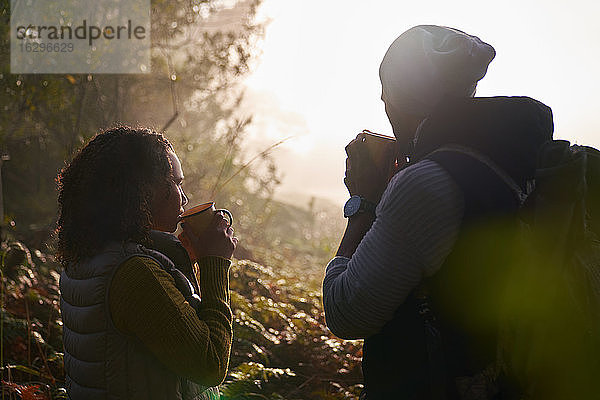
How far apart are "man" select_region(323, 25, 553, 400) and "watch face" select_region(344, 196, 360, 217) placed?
228 mm

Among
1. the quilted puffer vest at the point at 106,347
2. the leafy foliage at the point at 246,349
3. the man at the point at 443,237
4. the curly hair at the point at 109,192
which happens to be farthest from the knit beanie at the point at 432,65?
the leafy foliage at the point at 246,349

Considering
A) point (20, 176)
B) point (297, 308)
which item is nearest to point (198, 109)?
point (20, 176)

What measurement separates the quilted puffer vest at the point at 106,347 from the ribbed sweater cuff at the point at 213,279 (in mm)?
147

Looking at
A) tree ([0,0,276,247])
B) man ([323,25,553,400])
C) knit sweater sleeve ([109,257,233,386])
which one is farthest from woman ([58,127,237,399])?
tree ([0,0,276,247])

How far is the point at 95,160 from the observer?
2.10 m

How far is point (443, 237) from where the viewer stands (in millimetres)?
1680

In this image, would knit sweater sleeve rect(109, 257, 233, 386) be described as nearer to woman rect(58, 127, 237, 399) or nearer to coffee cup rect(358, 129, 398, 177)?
woman rect(58, 127, 237, 399)

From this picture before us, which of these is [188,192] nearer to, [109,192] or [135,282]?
[109,192]

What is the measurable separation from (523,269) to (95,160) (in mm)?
1613

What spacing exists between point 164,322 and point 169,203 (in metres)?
0.55

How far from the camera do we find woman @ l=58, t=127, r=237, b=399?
1.92 metres

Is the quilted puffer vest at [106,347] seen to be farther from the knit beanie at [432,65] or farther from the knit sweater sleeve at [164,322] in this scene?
the knit beanie at [432,65]

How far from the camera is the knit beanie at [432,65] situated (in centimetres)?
186

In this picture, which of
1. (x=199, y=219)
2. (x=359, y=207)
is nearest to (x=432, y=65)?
(x=359, y=207)
